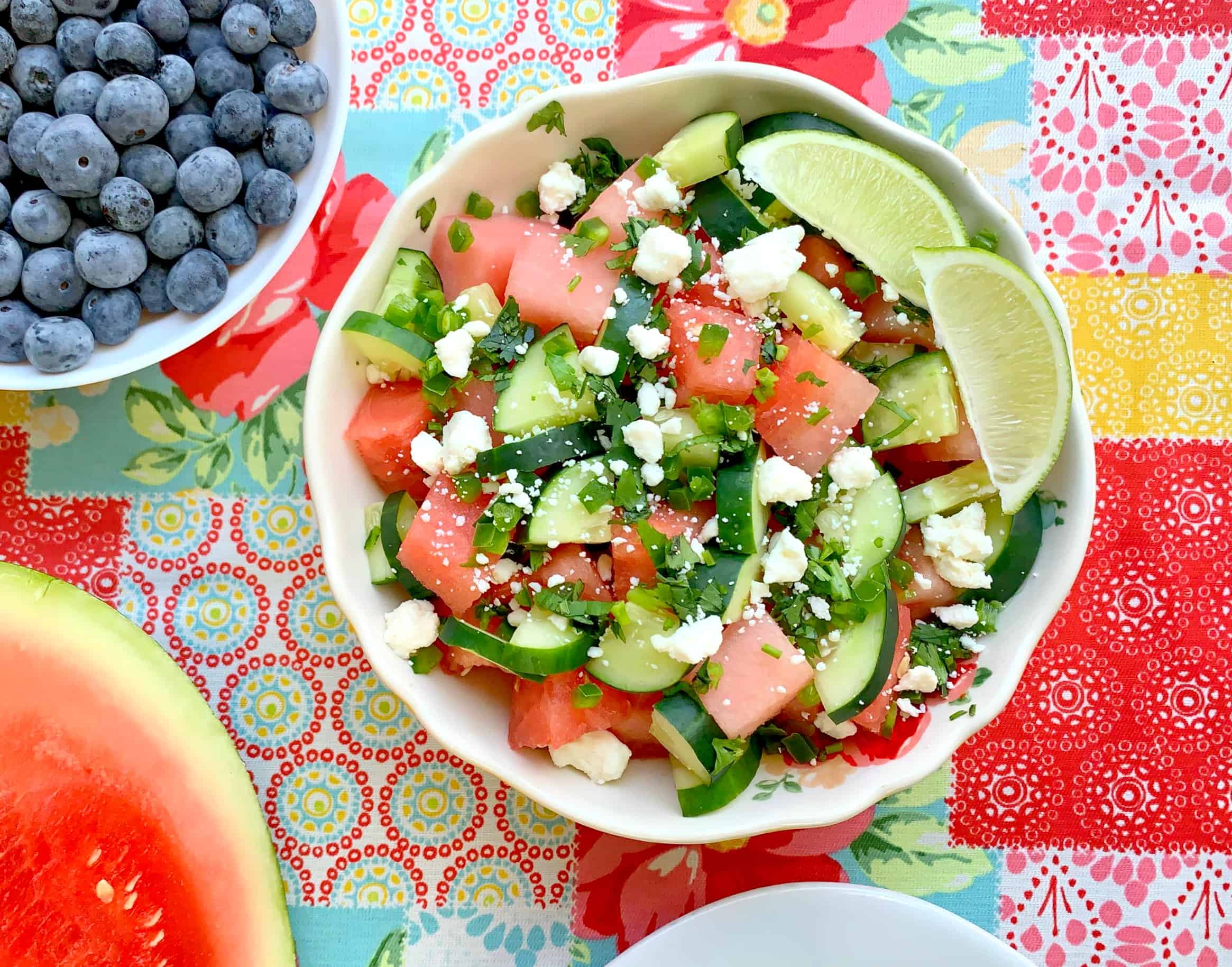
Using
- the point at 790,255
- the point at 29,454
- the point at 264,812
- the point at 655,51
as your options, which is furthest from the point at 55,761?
the point at 655,51

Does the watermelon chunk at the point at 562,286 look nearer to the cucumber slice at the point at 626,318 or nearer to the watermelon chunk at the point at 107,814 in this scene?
the cucumber slice at the point at 626,318

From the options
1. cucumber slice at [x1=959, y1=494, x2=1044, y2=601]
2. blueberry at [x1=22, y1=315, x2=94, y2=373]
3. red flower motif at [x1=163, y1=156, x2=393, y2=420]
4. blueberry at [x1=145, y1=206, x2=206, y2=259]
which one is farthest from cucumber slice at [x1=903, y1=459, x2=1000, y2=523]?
blueberry at [x1=22, y1=315, x2=94, y2=373]

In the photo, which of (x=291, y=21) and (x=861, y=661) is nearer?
(x=861, y=661)

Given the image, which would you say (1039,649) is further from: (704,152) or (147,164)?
(147,164)

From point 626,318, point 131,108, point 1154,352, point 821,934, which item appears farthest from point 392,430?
point 1154,352

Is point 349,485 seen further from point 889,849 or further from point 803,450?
point 889,849

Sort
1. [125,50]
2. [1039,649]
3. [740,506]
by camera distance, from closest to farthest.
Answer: [740,506] < [125,50] < [1039,649]

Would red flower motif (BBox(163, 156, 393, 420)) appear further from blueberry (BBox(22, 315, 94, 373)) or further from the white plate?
the white plate

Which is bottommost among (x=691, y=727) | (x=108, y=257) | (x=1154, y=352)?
(x=691, y=727)
